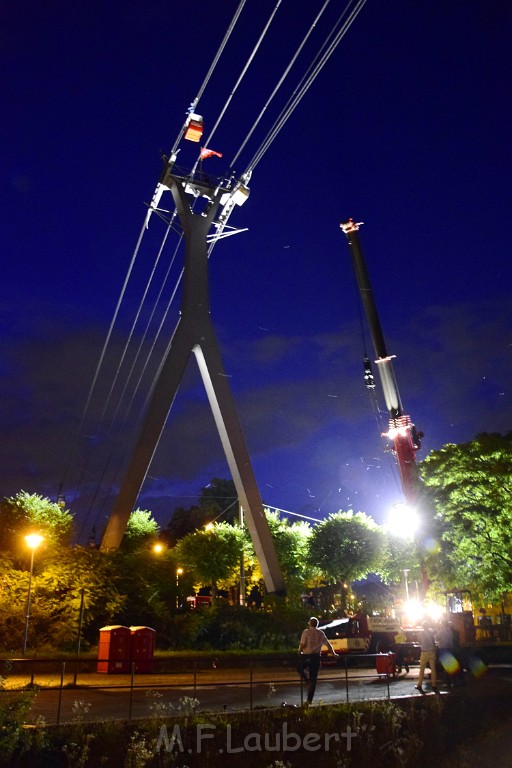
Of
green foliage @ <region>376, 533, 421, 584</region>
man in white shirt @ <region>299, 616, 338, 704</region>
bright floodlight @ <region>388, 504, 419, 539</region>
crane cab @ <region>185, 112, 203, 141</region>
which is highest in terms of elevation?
crane cab @ <region>185, 112, 203, 141</region>

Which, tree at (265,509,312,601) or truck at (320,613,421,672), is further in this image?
tree at (265,509,312,601)

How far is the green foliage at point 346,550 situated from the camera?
44906 mm

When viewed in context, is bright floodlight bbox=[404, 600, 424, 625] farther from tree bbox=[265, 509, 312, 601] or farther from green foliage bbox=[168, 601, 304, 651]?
tree bbox=[265, 509, 312, 601]

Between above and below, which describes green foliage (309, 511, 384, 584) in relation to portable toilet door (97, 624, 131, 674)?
above

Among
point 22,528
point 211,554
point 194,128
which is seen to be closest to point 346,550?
point 211,554

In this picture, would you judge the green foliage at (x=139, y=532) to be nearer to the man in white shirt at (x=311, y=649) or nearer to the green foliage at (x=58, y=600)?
the green foliage at (x=58, y=600)

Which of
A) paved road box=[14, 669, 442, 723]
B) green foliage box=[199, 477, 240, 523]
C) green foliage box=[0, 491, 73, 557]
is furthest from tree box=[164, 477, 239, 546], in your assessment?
paved road box=[14, 669, 442, 723]

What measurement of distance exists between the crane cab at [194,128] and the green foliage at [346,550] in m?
29.1

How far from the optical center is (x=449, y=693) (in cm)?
1395

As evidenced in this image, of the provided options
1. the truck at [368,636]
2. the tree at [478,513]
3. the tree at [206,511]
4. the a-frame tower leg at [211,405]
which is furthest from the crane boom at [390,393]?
the tree at [206,511]

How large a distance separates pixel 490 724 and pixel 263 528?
19647mm

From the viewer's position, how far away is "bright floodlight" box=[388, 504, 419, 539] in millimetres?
28016

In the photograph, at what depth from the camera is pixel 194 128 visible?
27.4m

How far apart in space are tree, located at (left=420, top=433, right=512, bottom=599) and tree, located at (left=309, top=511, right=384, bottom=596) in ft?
59.7
